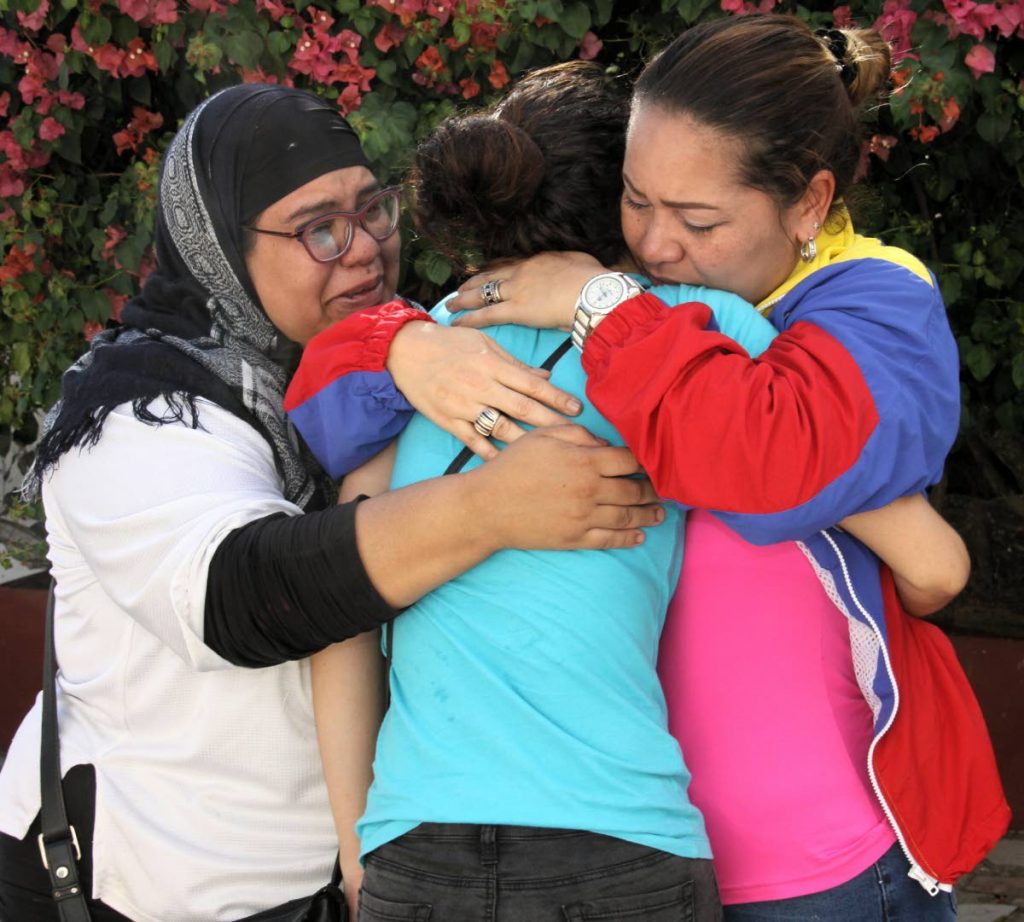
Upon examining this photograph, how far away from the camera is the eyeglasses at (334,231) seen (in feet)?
7.32

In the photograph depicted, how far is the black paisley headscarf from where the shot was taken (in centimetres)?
208

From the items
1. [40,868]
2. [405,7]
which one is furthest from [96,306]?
[40,868]

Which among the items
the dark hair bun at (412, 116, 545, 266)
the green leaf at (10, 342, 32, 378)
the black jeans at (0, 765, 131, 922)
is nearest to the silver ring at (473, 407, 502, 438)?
the dark hair bun at (412, 116, 545, 266)

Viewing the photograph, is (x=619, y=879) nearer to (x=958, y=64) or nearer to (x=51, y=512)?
(x=51, y=512)

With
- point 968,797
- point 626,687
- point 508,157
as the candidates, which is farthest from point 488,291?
point 968,797

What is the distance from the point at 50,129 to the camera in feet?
11.9

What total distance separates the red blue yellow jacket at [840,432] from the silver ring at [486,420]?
0.46 ft

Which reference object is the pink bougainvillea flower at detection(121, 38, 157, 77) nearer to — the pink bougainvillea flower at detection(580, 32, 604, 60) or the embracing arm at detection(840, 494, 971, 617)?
the pink bougainvillea flower at detection(580, 32, 604, 60)

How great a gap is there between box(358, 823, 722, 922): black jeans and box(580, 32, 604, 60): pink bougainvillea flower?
86.8 inches

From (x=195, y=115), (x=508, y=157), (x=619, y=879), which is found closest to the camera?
(x=619, y=879)

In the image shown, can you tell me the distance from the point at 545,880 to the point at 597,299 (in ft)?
2.29

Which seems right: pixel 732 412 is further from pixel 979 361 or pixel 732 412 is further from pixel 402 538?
pixel 979 361

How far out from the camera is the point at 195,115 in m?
2.29

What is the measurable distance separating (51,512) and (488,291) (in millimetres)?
810
